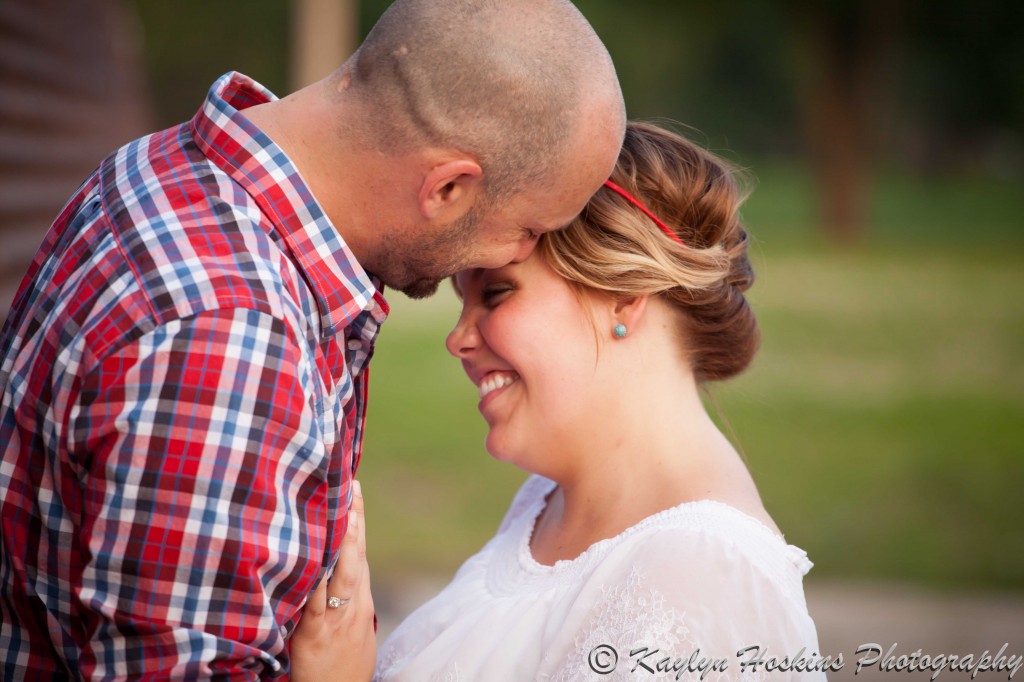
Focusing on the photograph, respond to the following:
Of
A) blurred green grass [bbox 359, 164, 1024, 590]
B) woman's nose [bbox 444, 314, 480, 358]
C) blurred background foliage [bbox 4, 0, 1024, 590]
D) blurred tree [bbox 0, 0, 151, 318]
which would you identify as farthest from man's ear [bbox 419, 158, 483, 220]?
blurred tree [bbox 0, 0, 151, 318]

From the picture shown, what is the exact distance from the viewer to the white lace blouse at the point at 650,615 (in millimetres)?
1923

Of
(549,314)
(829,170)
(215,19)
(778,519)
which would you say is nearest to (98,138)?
(778,519)

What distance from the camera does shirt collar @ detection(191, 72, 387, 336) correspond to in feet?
6.07

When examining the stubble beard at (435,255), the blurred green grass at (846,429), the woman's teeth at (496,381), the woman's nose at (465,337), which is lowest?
the blurred green grass at (846,429)

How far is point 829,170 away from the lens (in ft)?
79.5

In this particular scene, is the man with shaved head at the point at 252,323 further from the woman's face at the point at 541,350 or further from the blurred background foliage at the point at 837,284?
the blurred background foliage at the point at 837,284

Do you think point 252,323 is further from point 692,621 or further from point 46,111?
point 46,111

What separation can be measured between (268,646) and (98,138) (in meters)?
A: 7.12

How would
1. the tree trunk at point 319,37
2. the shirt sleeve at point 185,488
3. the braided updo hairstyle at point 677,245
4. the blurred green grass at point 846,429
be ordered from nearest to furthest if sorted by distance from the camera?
the shirt sleeve at point 185,488 < the braided updo hairstyle at point 677,245 < the blurred green grass at point 846,429 < the tree trunk at point 319,37

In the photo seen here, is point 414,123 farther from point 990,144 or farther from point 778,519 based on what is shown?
point 990,144

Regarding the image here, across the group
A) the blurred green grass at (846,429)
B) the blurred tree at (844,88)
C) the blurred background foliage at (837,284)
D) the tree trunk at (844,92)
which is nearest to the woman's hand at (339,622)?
the blurred background foliage at (837,284)

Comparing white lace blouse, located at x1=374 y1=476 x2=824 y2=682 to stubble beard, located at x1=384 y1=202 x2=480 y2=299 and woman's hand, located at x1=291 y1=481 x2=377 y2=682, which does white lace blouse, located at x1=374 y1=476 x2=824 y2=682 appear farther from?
stubble beard, located at x1=384 y1=202 x2=480 y2=299

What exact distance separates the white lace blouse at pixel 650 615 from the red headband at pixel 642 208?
63 cm

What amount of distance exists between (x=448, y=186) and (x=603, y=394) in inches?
25.8
